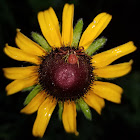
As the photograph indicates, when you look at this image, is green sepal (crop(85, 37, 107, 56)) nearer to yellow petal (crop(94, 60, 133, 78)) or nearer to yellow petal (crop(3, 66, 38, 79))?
yellow petal (crop(94, 60, 133, 78))

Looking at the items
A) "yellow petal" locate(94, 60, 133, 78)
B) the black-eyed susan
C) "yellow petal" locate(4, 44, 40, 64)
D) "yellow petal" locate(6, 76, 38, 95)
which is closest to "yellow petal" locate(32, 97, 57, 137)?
the black-eyed susan

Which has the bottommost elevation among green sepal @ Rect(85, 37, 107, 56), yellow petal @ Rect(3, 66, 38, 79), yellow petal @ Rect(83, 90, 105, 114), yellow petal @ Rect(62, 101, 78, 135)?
yellow petal @ Rect(62, 101, 78, 135)

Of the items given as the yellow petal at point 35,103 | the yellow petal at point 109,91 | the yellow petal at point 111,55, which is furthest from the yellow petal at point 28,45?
the yellow petal at point 109,91

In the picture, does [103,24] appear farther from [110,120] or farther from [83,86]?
[110,120]

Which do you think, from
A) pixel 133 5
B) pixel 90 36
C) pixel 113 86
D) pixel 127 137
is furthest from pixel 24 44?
pixel 127 137

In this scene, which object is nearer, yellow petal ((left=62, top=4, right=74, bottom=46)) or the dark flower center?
the dark flower center

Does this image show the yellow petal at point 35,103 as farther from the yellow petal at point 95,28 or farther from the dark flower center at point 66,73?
the yellow petal at point 95,28
